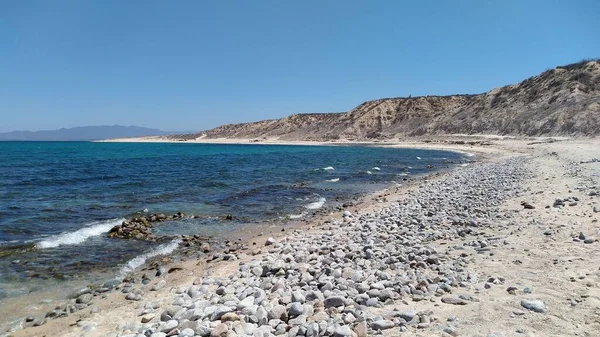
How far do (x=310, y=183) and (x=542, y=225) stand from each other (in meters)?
16.6

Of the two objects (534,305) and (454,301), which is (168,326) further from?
(534,305)

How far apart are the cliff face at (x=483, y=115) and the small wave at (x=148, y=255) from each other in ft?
167

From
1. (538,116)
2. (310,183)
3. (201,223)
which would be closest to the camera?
(201,223)

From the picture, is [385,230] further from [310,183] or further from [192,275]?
[310,183]

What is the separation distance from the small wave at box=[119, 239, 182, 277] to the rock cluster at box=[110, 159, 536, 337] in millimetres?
1478

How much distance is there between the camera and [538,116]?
193 feet

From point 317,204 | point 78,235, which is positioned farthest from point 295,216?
point 78,235

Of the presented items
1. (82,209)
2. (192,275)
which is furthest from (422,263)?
(82,209)

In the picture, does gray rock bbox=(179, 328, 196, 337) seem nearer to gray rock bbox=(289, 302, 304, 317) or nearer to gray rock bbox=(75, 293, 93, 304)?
gray rock bbox=(289, 302, 304, 317)

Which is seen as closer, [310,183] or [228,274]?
[228,274]

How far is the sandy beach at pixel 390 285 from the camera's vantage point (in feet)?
15.0

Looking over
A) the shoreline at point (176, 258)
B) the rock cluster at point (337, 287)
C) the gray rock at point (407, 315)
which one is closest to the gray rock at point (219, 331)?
the rock cluster at point (337, 287)

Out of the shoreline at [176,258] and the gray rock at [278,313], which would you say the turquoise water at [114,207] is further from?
the gray rock at [278,313]

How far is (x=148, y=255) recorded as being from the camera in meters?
9.87
